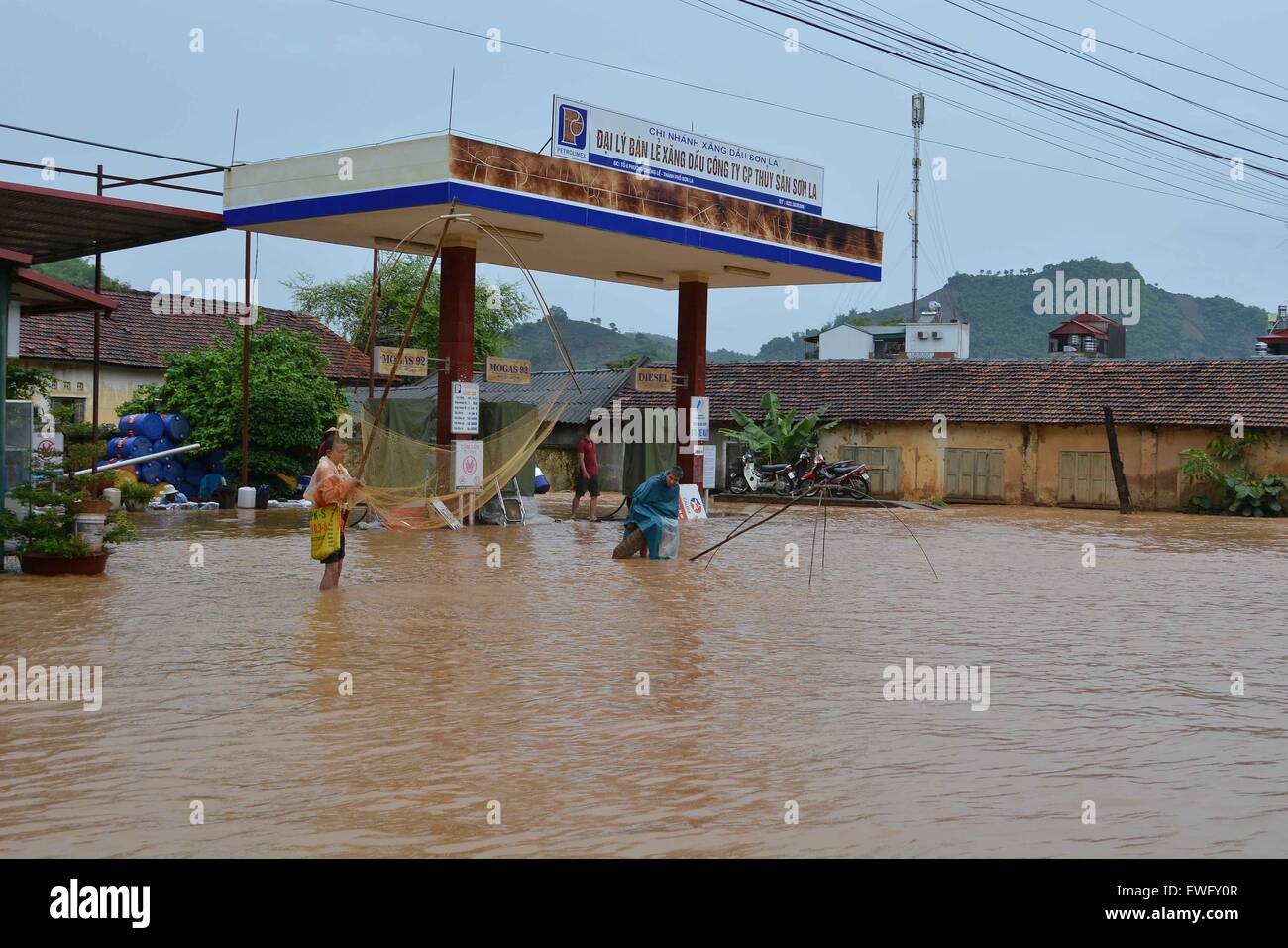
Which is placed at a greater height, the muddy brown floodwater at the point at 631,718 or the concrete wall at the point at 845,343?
the concrete wall at the point at 845,343

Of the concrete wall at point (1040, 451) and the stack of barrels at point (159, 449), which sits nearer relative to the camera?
the stack of barrels at point (159, 449)

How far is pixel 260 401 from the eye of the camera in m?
25.8

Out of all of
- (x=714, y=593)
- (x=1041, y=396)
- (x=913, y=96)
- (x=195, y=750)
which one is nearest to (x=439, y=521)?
(x=714, y=593)

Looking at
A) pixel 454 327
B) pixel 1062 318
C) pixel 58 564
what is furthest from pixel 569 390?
pixel 1062 318

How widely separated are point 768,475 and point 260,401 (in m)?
13.6

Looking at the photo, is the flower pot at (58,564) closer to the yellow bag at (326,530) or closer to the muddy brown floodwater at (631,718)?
the muddy brown floodwater at (631,718)

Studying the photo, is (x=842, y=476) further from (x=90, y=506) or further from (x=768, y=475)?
(x=90, y=506)

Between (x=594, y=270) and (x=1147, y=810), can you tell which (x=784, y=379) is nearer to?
(x=594, y=270)

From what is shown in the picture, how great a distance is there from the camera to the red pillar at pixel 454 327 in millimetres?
22219

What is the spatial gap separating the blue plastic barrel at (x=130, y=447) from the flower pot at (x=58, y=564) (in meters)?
12.0

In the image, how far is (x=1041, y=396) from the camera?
34688 mm

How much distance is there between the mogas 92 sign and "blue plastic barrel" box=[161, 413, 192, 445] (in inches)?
397

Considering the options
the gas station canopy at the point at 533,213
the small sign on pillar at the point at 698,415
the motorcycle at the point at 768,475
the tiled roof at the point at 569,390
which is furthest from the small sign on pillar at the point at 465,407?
the motorcycle at the point at 768,475

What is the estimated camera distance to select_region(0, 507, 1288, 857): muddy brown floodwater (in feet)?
18.7
